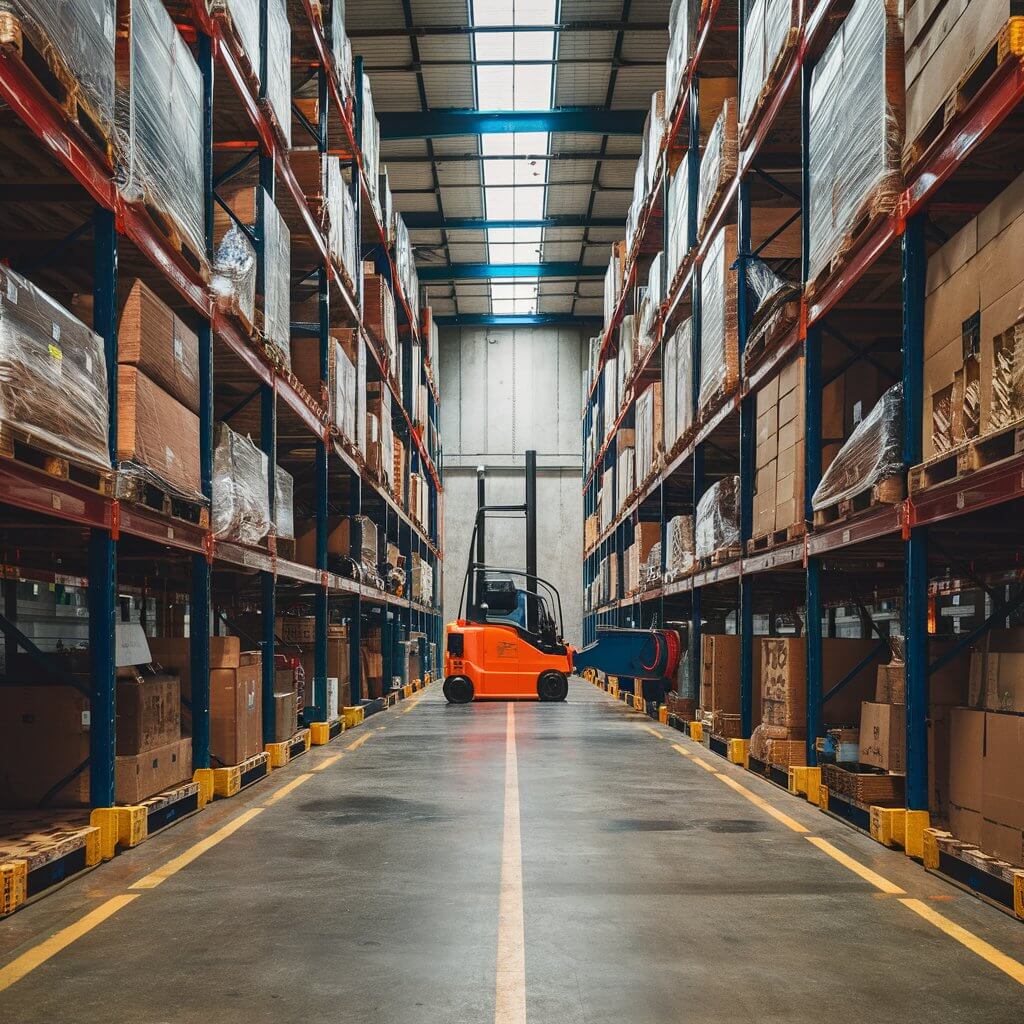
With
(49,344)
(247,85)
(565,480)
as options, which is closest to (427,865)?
(49,344)

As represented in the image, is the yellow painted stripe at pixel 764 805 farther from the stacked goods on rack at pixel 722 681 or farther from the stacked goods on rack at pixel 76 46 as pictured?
the stacked goods on rack at pixel 76 46

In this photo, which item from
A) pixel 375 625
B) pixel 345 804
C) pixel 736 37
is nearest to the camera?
pixel 345 804

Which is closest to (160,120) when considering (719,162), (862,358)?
(862,358)

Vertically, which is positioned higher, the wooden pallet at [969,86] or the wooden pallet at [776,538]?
the wooden pallet at [969,86]

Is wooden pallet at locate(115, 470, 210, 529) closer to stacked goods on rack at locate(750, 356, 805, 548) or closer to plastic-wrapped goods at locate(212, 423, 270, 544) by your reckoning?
plastic-wrapped goods at locate(212, 423, 270, 544)

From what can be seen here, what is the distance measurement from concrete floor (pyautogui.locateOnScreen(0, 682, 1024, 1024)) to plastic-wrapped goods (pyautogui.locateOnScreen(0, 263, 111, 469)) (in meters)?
2.22

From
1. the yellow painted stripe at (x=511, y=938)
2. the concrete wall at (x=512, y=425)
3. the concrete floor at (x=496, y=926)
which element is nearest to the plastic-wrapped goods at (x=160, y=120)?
the concrete floor at (x=496, y=926)

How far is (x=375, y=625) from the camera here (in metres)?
22.6

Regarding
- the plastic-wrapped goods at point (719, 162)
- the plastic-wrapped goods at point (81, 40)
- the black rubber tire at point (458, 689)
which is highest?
the plastic-wrapped goods at point (719, 162)

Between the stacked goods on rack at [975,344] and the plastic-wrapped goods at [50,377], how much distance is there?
4.41m

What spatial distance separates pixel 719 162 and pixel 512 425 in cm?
2551

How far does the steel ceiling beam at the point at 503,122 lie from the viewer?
73.2ft

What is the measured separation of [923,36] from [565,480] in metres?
30.2

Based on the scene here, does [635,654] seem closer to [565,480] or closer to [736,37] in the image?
[736,37]
